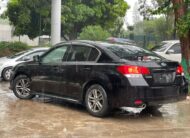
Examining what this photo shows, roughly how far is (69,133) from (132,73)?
1770mm

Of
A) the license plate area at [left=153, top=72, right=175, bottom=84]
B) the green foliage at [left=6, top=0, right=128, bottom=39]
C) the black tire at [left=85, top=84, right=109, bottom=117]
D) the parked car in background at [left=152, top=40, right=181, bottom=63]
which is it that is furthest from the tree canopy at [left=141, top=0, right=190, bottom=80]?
the green foliage at [left=6, top=0, right=128, bottom=39]

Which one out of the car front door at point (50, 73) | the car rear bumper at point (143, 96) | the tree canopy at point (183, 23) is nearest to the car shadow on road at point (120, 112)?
the car front door at point (50, 73)

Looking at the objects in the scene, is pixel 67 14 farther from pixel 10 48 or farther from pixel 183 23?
pixel 183 23

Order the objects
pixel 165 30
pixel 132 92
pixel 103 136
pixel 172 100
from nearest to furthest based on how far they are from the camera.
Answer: pixel 103 136, pixel 132 92, pixel 172 100, pixel 165 30

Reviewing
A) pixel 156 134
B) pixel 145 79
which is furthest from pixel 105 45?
pixel 156 134

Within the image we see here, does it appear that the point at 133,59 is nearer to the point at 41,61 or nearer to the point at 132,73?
the point at 132,73

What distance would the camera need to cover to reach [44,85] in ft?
31.8

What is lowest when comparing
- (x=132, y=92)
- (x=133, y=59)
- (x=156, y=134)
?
(x=156, y=134)

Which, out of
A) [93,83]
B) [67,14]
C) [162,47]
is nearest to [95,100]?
[93,83]

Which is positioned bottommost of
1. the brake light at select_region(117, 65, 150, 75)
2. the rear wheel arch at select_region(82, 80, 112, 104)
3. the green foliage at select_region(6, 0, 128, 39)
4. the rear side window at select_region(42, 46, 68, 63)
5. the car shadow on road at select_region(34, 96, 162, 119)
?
the car shadow on road at select_region(34, 96, 162, 119)

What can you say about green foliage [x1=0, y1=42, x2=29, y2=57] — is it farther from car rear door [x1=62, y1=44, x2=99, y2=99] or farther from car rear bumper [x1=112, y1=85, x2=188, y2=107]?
car rear bumper [x1=112, y1=85, x2=188, y2=107]

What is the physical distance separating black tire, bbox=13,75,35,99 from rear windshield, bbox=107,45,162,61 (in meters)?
2.79

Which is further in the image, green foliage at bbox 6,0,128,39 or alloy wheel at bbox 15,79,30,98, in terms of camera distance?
green foliage at bbox 6,0,128,39

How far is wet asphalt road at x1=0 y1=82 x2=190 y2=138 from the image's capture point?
23.3ft
